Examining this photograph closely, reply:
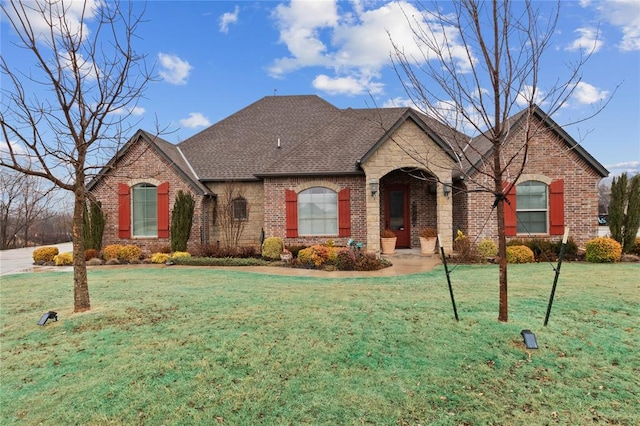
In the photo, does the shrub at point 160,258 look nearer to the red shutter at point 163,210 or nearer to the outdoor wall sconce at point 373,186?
the red shutter at point 163,210

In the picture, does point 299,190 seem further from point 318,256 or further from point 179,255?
point 179,255

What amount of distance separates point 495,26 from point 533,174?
33.4ft

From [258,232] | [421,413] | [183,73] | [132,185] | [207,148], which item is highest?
[183,73]

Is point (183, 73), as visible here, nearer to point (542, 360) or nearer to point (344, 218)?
point (344, 218)

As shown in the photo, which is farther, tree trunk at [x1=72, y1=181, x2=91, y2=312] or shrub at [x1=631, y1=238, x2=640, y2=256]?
shrub at [x1=631, y1=238, x2=640, y2=256]

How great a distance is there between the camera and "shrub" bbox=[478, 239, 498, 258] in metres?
11.5

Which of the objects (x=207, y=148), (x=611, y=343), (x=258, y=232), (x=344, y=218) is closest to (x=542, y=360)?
(x=611, y=343)

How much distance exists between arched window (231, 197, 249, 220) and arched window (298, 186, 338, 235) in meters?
2.92

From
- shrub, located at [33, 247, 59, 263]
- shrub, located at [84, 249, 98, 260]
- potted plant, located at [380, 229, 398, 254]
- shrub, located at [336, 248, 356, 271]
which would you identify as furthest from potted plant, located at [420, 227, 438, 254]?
shrub, located at [33, 247, 59, 263]

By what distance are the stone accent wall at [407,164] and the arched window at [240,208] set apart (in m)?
5.78

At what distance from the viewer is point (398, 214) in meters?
15.0

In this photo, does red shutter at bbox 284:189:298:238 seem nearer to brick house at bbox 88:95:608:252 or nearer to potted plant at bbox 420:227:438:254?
brick house at bbox 88:95:608:252

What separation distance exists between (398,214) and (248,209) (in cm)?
670

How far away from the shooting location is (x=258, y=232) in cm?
1545
